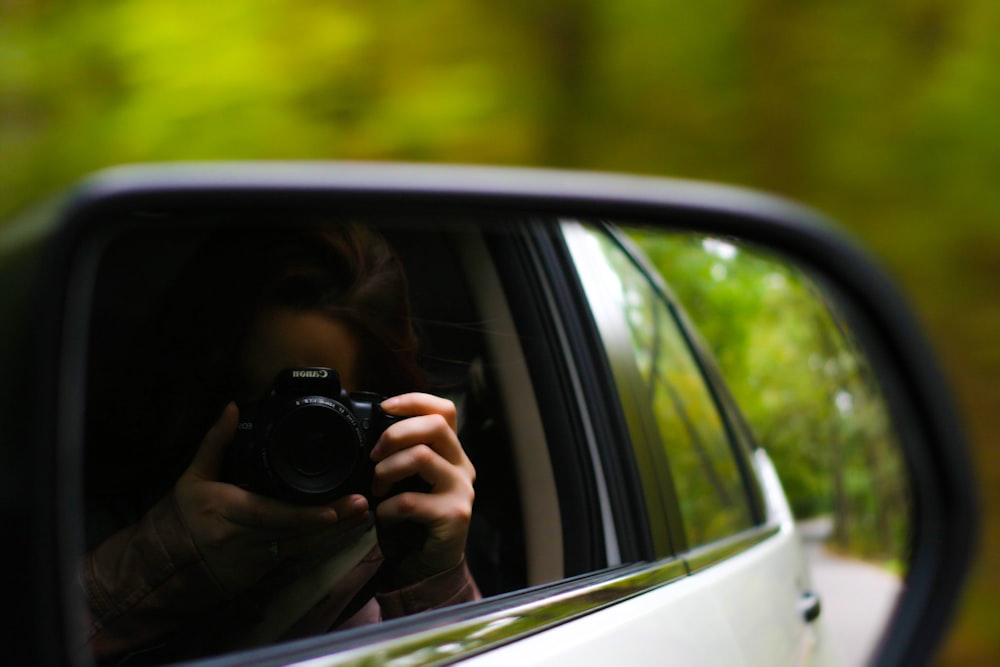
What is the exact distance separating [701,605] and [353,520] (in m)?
0.71

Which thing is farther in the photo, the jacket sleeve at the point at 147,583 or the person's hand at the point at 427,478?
the person's hand at the point at 427,478

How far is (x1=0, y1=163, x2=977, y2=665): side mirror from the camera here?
89 cm

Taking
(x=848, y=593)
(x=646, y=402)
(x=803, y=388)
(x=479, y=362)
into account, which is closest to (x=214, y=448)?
(x=479, y=362)

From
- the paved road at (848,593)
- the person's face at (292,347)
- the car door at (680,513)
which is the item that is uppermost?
the person's face at (292,347)

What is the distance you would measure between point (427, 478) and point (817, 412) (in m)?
1.05

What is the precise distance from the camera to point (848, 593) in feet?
6.96

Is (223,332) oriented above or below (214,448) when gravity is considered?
above

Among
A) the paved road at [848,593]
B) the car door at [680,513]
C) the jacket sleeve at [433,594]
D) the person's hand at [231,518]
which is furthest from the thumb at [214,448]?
the paved road at [848,593]

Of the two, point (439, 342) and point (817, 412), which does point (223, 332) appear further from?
point (817, 412)

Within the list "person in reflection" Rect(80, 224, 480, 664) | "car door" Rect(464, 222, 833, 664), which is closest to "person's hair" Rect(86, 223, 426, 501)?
"person in reflection" Rect(80, 224, 480, 664)

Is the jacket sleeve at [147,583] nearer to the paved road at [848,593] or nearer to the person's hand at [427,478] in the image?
the person's hand at [427,478]

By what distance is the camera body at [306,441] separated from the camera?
1.11m

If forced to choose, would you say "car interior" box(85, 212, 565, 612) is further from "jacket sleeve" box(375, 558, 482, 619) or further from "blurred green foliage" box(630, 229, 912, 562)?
"blurred green foliage" box(630, 229, 912, 562)

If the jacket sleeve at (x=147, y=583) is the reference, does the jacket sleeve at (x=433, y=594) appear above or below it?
below
